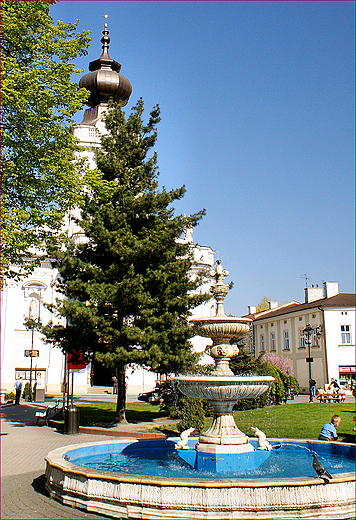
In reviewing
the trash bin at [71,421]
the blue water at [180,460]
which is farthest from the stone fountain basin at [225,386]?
the trash bin at [71,421]

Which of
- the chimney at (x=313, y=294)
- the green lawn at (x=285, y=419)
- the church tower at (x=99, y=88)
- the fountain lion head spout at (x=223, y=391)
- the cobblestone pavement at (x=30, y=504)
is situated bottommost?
the green lawn at (x=285, y=419)

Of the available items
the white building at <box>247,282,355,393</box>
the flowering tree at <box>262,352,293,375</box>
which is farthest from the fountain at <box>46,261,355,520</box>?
the flowering tree at <box>262,352,293,375</box>

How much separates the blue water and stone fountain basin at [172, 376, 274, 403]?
4.75 feet

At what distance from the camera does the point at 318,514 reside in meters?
6.72

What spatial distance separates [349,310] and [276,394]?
22427 millimetres

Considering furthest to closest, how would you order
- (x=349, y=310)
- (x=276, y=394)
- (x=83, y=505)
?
(x=349, y=310) < (x=276, y=394) < (x=83, y=505)

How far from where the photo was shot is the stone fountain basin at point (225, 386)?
30.5ft

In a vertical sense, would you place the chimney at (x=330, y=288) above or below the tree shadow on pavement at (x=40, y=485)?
above

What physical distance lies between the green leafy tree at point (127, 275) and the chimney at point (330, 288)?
33.7 metres

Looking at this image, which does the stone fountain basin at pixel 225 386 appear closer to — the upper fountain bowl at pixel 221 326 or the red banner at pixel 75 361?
the upper fountain bowl at pixel 221 326

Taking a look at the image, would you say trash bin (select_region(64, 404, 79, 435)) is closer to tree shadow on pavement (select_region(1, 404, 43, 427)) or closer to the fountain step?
tree shadow on pavement (select_region(1, 404, 43, 427))

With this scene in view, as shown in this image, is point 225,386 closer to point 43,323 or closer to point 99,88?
point 43,323

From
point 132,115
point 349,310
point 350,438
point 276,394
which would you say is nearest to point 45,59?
point 132,115

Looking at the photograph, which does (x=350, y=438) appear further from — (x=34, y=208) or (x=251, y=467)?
(x=34, y=208)
